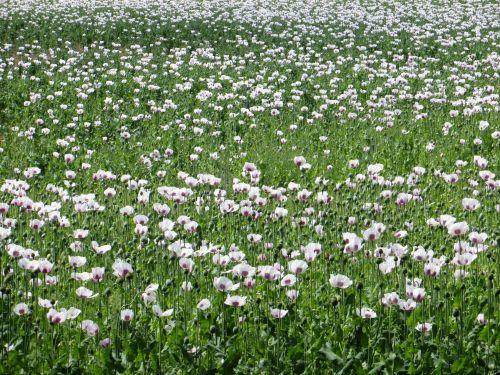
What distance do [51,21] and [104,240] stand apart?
678 inches

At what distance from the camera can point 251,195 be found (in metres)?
5.86

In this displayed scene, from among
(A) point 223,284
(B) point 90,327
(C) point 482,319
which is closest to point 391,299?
(C) point 482,319

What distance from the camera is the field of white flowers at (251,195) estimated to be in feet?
13.6

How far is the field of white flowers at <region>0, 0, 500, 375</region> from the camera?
13.6 ft

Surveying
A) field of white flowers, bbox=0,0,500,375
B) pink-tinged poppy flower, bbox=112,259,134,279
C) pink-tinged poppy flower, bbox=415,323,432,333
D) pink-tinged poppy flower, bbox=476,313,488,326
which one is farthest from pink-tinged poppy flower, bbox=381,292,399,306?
pink-tinged poppy flower, bbox=112,259,134,279

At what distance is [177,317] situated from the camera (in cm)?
457

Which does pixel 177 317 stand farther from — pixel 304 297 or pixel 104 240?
pixel 104 240

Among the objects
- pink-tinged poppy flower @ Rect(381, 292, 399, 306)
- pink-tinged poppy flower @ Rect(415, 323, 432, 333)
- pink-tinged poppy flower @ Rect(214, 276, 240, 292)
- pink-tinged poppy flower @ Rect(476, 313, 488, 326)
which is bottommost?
pink-tinged poppy flower @ Rect(476, 313, 488, 326)

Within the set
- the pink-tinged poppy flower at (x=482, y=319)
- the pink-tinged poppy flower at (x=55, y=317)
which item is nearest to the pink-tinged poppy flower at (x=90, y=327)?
the pink-tinged poppy flower at (x=55, y=317)

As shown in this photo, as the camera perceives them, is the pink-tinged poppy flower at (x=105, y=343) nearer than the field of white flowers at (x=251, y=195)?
Yes

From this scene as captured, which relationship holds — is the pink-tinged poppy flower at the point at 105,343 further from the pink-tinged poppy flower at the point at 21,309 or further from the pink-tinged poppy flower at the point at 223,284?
the pink-tinged poppy flower at the point at 223,284

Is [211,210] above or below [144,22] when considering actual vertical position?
above

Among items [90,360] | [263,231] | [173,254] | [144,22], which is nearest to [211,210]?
[263,231]

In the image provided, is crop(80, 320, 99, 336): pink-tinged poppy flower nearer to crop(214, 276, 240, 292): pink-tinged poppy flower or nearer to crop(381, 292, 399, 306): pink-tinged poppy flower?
crop(214, 276, 240, 292): pink-tinged poppy flower
